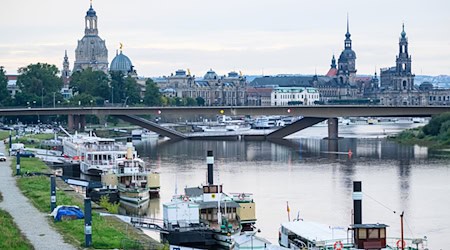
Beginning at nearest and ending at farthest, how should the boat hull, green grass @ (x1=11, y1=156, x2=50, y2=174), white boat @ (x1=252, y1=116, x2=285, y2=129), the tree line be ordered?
the boat hull < green grass @ (x1=11, y1=156, x2=50, y2=174) < the tree line < white boat @ (x1=252, y1=116, x2=285, y2=129)

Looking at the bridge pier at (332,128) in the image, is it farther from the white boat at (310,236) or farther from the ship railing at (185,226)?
the white boat at (310,236)

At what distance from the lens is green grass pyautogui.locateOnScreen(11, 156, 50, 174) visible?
6269 cm

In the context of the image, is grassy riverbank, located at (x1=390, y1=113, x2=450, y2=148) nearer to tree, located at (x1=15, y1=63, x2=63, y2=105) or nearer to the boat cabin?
tree, located at (x1=15, y1=63, x2=63, y2=105)

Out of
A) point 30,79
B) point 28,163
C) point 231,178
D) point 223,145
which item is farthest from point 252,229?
point 30,79

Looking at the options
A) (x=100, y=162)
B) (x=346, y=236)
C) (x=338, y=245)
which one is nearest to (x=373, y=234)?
(x=338, y=245)

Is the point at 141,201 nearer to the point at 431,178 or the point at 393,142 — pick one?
the point at 431,178

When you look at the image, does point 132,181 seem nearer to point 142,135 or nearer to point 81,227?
point 81,227

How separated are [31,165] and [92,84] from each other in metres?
92.9

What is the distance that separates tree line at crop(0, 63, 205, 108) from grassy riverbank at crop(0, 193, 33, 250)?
318ft

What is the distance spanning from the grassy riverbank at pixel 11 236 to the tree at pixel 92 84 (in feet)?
384

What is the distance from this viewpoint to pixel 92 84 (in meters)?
158

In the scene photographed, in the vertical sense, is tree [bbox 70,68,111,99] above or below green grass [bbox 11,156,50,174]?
above

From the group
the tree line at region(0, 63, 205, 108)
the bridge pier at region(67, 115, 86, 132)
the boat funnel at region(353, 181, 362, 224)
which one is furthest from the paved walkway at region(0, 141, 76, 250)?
the tree line at region(0, 63, 205, 108)

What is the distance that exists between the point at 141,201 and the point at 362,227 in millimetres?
21014
